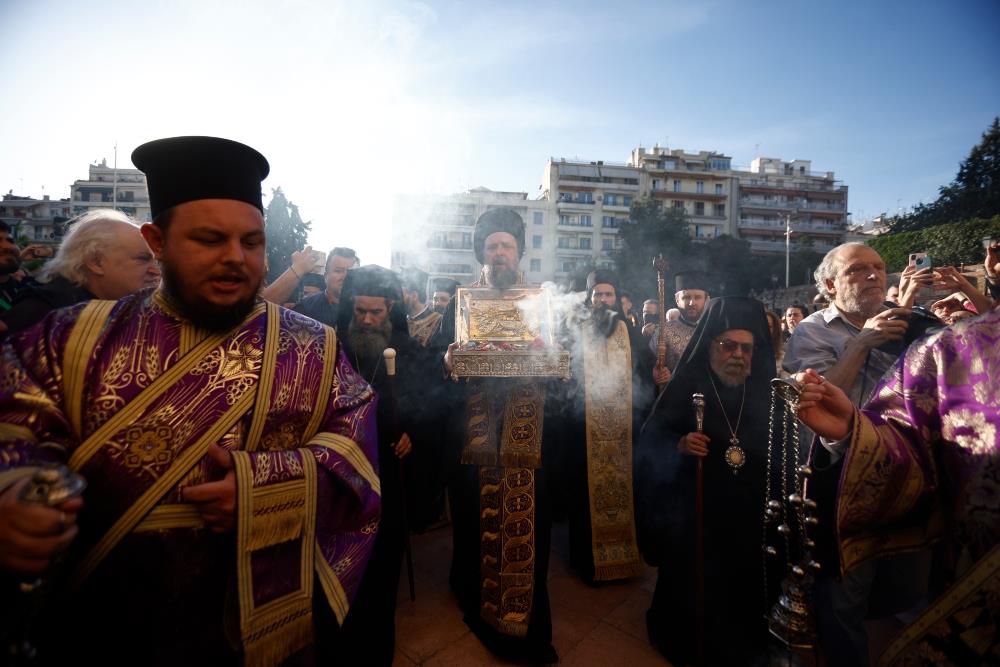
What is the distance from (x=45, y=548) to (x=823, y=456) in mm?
2613

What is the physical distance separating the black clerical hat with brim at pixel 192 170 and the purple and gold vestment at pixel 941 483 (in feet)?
7.81

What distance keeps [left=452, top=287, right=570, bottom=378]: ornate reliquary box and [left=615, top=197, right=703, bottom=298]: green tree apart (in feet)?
113

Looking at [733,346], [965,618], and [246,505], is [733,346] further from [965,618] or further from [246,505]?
[246,505]

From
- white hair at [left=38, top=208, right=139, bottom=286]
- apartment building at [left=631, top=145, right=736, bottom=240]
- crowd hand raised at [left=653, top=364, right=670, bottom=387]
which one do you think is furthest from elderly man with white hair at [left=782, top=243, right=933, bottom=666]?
apartment building at [left=631, top=145, right=736, bottom=240]

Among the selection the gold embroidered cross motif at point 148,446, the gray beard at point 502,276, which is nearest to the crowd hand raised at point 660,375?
the gray beard at point 502,276

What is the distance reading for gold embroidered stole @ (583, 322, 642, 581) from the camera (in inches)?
151

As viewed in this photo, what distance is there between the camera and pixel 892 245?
30.4 m

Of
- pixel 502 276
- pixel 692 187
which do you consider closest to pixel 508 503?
pixel 502 276

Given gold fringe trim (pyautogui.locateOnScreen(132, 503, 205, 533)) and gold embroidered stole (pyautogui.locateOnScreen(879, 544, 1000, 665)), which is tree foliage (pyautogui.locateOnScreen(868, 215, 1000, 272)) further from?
gold fringe trim (pyautogui.locateOnScreen(132, 503, 205, 533))

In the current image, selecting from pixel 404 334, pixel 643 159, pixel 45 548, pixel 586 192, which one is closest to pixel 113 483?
pixel 45 548

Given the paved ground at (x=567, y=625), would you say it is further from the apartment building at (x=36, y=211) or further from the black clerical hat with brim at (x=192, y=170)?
the apartment building at (x=36, y=211)

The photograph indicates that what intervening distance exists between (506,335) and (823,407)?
169 centimetres

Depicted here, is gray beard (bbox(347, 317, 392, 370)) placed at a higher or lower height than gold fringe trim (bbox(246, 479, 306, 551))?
higher

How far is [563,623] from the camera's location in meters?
3.20
